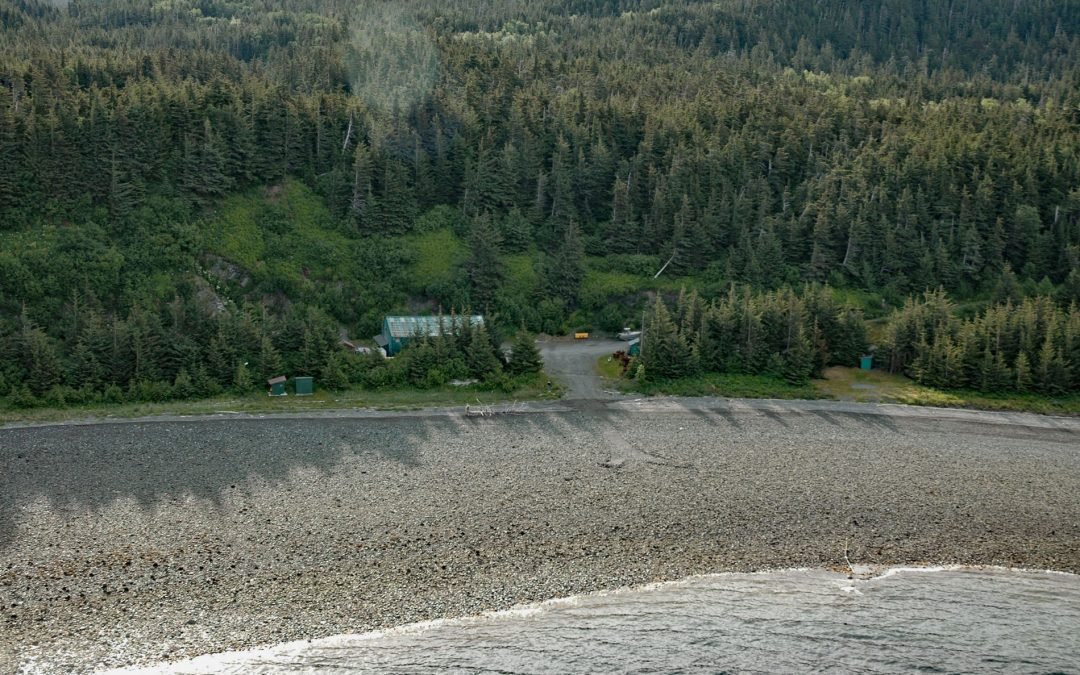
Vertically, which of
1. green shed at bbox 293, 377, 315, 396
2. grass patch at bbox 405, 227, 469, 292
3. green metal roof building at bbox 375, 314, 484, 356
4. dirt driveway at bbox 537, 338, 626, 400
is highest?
grass patch at bbox 405, 227, 469, 292

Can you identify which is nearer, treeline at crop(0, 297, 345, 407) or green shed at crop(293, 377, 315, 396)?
treeline at crop(0, 297, 345, 407)

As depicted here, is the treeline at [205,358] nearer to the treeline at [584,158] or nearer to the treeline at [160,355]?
the treeline at [160,355]

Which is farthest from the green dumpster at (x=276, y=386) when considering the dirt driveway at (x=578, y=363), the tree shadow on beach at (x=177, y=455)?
the dirt driveway at (x=578, y=363)

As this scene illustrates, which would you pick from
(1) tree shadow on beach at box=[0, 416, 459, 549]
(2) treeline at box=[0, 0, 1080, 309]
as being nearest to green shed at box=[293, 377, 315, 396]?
(1) tree shadow on beach at box=[0, 416, 459, 549]

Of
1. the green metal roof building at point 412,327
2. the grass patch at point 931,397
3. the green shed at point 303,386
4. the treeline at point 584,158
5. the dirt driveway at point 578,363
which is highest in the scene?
the treeline at point 584,158

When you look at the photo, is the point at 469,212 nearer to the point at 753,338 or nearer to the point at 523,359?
the point at 523,359

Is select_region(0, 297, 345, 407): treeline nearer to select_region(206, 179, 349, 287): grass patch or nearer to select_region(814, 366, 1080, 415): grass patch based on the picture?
select_region(206, 179, 349, 287): grass patch
